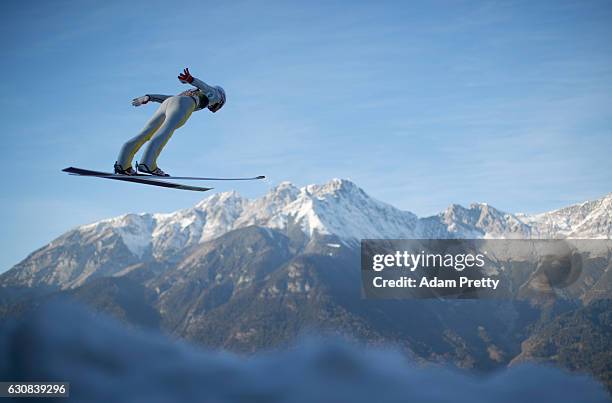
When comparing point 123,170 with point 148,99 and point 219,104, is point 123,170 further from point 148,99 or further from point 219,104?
point 219,104

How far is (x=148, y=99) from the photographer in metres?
28.5

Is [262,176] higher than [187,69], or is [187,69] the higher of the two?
[187,69]

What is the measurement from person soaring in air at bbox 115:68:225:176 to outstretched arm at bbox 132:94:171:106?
355 mm

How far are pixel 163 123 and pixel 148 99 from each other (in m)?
1.74

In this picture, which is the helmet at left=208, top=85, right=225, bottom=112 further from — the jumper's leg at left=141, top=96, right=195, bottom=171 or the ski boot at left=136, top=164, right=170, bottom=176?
the ski boot at left=136, top=164, right=170, bottom=176

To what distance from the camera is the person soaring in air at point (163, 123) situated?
26995 mm

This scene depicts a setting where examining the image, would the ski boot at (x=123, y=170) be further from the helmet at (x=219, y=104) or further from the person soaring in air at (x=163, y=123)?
the helmet at (x=219, y=104)

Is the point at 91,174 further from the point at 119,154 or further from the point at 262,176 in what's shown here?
the point at 262,176

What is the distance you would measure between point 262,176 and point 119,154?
6776mm

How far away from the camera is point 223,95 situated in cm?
2872

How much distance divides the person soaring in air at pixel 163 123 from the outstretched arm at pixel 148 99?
35 cm

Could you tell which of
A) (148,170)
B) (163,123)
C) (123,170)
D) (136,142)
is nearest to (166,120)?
(163,123)

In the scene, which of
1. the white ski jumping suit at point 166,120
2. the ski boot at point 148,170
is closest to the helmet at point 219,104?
the white ski jumping suit at point 166,120

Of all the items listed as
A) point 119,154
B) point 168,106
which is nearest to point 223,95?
point 168,106
